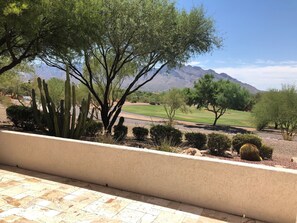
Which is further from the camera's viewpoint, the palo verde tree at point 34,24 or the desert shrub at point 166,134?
the desert shrub at point 166,134

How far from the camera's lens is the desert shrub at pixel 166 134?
42.7ft

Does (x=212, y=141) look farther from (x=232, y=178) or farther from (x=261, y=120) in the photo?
(x=261, y=120)

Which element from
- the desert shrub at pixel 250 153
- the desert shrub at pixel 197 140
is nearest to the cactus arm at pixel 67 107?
the desert shrub at pixel 250 153

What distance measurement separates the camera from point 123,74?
1864cm

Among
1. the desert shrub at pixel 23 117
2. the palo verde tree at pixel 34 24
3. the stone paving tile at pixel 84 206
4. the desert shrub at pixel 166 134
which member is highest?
the palo verde tree at pixel 34 24

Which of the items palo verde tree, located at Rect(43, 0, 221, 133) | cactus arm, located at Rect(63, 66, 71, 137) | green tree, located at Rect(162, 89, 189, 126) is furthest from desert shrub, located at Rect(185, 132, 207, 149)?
green tree, located at Rect(162, 89, 189, 126)

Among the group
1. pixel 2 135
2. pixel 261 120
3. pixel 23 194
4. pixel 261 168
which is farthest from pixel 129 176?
pixel 261 120

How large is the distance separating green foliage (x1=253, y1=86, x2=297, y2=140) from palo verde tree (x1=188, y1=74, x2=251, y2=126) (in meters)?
7.51

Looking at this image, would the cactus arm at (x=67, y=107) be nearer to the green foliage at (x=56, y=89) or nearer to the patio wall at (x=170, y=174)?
the patio wall at (x=170, y=174)

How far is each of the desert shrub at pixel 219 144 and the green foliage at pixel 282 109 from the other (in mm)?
17635

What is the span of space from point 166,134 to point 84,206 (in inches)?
355

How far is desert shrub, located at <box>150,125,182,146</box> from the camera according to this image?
13008 mm

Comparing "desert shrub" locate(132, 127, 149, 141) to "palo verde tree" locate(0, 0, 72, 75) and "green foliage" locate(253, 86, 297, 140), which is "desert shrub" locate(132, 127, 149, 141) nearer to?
"palo verde tree" locate(0, 0, 72, 75)

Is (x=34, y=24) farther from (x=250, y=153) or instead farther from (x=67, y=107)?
(x=250, y=153)
